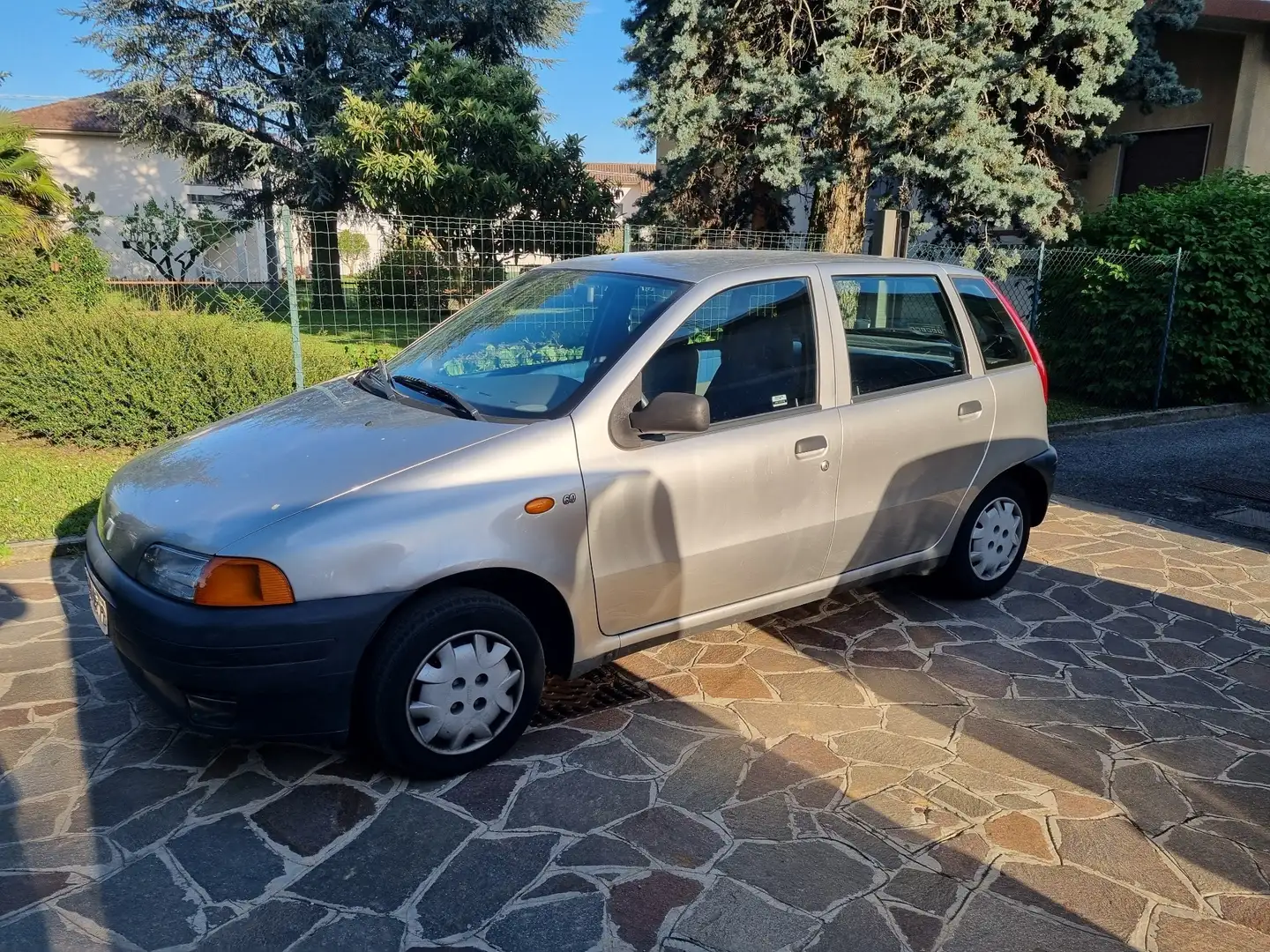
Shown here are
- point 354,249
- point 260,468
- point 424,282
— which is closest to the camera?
point 260,468

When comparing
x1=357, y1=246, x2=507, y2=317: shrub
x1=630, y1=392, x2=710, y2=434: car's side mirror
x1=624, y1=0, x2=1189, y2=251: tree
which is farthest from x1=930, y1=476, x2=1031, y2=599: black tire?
x1=624, y1=0, x2=1189, y2=251: tree

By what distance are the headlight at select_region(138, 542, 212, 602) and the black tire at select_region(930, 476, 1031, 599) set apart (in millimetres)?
3597

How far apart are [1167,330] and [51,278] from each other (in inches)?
465

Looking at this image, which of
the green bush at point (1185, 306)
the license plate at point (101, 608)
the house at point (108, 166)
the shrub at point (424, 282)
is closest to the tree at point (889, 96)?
the green bush at point (1185, 306)

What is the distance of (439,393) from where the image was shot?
369 cm

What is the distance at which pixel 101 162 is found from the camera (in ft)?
90.7

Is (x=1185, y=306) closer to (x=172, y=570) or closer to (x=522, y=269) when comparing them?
(x=522, y=269)

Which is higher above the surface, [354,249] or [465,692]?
[354,249]

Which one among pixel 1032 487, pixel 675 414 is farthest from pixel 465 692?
pixel 1032 487

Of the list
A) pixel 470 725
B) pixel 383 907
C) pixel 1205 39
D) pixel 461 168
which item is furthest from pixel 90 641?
pixel 1205 39

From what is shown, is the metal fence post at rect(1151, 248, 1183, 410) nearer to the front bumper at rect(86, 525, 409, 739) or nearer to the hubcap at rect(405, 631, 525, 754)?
the hubcap at rect(405, 631, 525, 754)

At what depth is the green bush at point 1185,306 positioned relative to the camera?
1048cm

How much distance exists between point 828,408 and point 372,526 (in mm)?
2037

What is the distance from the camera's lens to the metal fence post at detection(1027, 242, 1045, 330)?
1084cm
